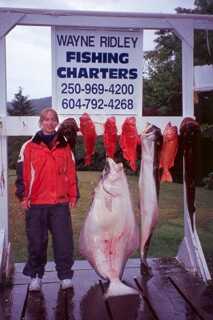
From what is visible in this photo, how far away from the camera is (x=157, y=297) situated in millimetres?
4328

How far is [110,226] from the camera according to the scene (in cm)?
419

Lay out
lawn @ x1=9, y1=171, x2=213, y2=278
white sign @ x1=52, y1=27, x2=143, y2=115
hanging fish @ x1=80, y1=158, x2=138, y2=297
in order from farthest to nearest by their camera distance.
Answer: lawn @ x1=9, y1=171, x2=213, y2=278
white sign @ x1=52, y1=27, x2=143, y2=115
hanging fish @ x1=80, y1=158, x2=138, y2=297

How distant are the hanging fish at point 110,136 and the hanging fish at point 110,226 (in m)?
0.36

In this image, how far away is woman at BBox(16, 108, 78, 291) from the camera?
14.6 ft

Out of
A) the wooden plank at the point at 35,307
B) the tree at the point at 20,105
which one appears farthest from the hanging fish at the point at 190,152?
the tree at the point at 20,105

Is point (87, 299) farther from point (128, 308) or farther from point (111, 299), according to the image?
point (128, 308)

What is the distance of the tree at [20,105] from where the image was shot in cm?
2584

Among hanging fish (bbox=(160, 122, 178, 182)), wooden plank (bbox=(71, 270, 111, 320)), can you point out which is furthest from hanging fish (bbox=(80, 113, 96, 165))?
wooden plank (bbox=(71, 270, 111, 320))

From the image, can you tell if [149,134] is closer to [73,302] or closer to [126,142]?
[126,142]

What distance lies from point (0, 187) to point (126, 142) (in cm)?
125

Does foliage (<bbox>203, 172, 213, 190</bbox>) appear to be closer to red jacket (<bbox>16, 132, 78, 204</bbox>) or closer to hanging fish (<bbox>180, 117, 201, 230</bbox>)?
hanging fish (<bbox>180, 117, 201, 230</bbox>)

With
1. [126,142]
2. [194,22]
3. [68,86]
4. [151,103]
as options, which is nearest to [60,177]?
[126,142]

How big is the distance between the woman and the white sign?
566mm

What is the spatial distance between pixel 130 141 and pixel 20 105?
72.6 ft
